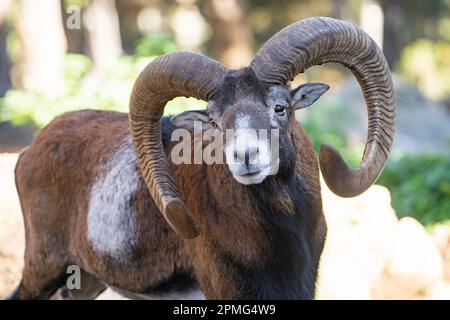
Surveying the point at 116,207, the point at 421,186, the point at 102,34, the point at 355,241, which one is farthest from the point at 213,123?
the point at 102,34

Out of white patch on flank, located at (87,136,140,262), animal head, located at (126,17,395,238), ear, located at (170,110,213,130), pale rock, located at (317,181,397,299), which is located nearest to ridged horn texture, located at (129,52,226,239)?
animal head, located at (126,17,395,238)

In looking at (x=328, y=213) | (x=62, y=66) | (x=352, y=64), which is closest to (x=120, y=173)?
(x=352, y=64)

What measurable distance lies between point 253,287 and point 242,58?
20.6m

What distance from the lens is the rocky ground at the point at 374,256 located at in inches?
431

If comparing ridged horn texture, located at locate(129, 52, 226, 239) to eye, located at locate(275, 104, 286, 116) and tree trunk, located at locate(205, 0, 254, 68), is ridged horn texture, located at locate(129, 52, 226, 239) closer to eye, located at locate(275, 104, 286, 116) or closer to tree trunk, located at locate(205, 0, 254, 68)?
eye, located at locate(275, 104, 286, 116)

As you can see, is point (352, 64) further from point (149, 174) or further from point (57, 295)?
point (57, 295)

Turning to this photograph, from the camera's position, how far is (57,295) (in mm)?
9930

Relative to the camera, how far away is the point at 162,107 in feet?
26.8

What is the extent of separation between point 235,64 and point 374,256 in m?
17.3

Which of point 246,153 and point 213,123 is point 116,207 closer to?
point 213,123

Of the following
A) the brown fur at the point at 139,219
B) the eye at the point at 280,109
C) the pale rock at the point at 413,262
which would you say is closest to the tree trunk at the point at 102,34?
the pale rock at the point at 413,262

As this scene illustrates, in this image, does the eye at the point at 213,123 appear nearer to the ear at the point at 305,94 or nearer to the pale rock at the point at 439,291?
the ear at the point at 305,94

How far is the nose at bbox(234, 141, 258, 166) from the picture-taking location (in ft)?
22.5

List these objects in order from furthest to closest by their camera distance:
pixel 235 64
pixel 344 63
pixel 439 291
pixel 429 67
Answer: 1. pixel 429 67
2. pixel 235 64
3. pixel 439 291
4. pixel 344 63
